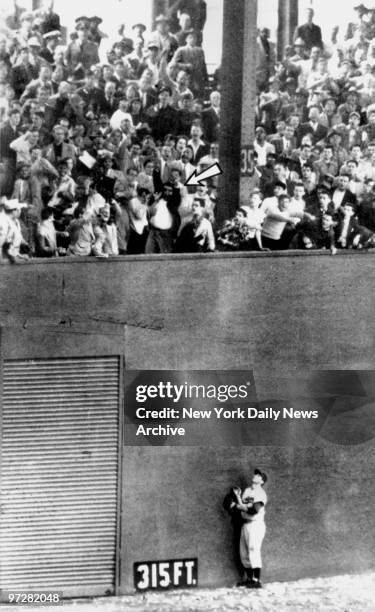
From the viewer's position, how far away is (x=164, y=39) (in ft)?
34.5

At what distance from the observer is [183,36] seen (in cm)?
1050

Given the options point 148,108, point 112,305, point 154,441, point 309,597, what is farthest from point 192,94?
point 309,597

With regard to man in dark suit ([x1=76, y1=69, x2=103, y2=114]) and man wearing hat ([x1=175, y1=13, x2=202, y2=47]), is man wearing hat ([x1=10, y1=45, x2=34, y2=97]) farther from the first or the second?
man wearing hat ([x1=175, y1=13, x2=202, y2=47])

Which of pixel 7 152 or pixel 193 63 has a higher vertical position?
pixel 193 63

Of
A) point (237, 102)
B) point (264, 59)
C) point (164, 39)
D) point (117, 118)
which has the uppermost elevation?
point (164, 39)

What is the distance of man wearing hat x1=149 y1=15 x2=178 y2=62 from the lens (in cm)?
1045

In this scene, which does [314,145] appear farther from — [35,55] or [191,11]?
[35,55]

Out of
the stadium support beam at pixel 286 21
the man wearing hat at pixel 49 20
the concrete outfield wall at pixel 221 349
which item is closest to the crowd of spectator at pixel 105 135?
the man wearing hat at pixel 49 20

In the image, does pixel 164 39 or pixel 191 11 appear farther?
pixel 164 39

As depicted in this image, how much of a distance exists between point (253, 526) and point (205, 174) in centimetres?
388

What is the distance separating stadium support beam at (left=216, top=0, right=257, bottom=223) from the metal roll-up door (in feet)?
7.53

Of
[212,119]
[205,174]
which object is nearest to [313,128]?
[212,119]

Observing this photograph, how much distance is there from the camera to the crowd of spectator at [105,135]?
10352 mm

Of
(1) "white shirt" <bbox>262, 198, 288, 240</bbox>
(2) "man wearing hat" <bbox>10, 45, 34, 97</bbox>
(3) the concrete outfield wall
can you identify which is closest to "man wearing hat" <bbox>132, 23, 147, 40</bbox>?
(2) "man wearing hat" <bbox>10, 45, 34, 97</bbox>
